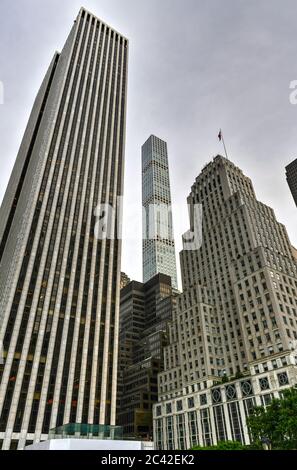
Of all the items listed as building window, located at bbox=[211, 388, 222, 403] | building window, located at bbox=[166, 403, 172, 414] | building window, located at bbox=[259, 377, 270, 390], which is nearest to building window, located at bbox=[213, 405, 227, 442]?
building window, located at bbox=[211, 388, 222, 403]

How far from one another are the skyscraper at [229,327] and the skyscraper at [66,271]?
31.8m

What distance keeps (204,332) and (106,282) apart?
123ft

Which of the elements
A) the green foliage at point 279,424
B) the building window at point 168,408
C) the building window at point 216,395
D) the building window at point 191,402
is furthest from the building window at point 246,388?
the green foliage at point 279,424

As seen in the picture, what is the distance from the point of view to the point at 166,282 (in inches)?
7692

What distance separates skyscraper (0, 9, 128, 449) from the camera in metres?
70.2

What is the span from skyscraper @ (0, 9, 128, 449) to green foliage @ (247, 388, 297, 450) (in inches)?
1476

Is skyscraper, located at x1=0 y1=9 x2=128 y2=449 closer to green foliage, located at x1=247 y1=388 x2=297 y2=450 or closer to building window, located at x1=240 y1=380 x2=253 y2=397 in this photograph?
building window, located at x1=240 y1=380 x2=253 y2=397

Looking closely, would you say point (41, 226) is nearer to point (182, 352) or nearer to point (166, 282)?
point (182, 352)

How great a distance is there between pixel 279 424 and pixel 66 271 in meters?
58.6

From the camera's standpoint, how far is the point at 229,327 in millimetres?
108438

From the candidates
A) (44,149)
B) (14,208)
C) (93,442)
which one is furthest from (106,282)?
(93,442)

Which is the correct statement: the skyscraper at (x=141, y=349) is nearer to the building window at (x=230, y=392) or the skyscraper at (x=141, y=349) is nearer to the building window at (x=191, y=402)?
the building window at (x=191, y=402)

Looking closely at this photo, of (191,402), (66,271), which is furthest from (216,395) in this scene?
(66,271)

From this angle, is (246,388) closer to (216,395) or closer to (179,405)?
(216,395)
